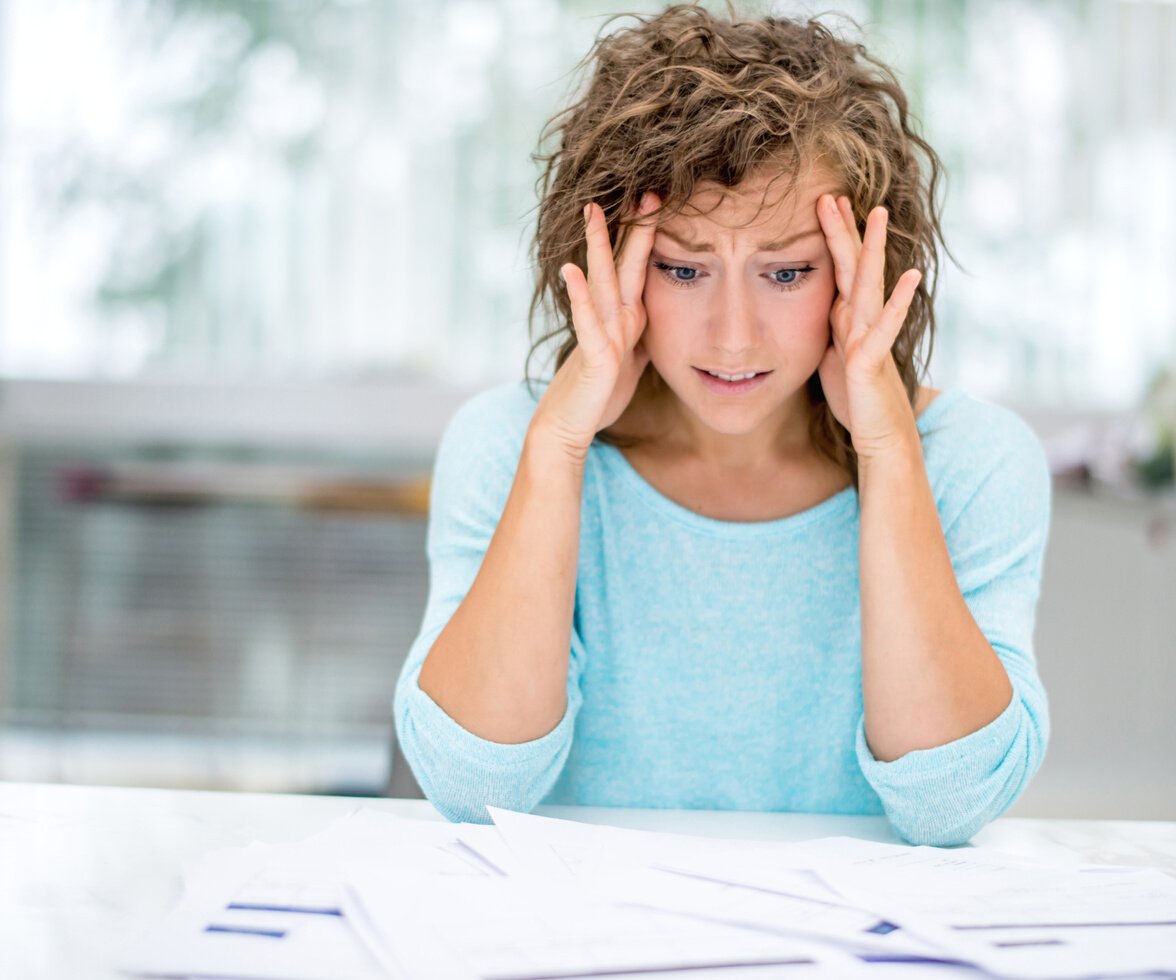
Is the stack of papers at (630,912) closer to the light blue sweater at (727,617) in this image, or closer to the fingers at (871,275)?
the light blue sweater at (727,617)

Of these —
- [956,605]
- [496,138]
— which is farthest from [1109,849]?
[496,138]

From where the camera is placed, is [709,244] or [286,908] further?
[709,244]

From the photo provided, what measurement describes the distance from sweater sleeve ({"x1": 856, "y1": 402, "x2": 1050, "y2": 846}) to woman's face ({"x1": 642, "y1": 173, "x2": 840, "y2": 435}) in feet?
0.57

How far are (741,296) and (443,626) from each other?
374 mm

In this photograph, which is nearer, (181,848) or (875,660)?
(181,848)

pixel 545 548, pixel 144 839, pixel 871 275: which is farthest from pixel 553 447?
pixel 144 839

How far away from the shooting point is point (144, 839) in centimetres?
76

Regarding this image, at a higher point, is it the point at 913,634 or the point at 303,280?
the point at 303,280

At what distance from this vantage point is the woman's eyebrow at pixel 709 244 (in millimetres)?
1000

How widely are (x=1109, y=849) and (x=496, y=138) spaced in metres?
3.10

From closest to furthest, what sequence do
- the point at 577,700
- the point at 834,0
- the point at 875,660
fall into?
the point at 875,660 < the point at 577,700 < the point at 834,0

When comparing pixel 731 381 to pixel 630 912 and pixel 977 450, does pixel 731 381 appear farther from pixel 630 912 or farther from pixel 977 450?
pixel 630 912

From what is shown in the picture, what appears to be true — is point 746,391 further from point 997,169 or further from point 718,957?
point 997,169

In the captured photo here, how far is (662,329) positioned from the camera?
106 centimetres
